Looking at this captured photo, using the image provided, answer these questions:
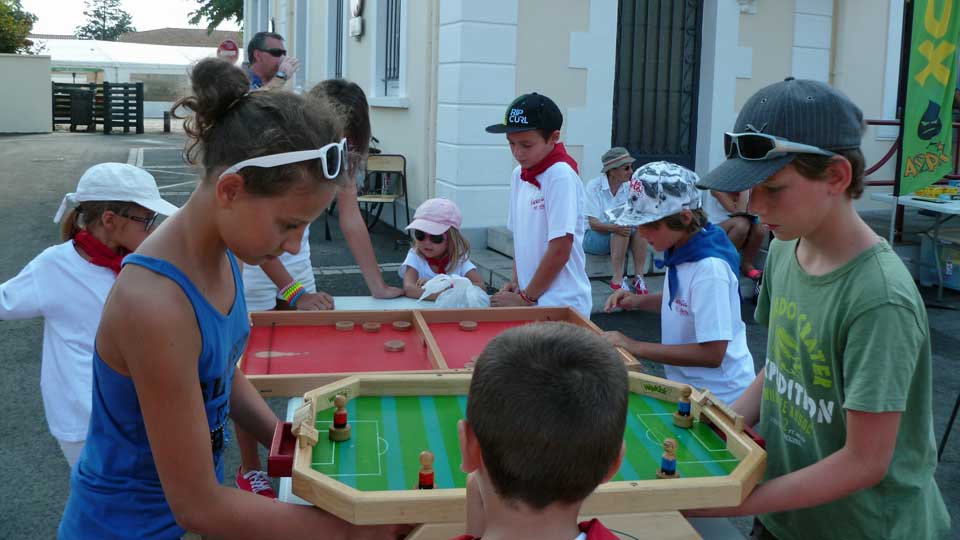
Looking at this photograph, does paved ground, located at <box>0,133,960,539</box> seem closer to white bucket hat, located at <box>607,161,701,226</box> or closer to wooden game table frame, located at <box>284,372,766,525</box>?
white bucket hat, located at <box>607,161,701,226</box>

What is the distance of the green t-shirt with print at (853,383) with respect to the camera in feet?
5.40

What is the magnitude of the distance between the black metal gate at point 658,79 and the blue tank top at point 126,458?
8.46 metres

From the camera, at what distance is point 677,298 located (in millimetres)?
2953

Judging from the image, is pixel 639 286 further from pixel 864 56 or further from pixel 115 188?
pixel 115 188

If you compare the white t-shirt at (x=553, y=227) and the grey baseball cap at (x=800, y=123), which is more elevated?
the grey baseball cap at (x=800, y=123)

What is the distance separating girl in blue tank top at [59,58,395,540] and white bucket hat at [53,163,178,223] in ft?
3.53

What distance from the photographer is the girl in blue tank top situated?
155cm

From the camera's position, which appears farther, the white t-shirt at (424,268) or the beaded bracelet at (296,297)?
the white t-shirt at (424,268)

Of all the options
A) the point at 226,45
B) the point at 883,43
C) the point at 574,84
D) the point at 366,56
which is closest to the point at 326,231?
the point at 366,56

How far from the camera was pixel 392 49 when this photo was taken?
12.2 meters

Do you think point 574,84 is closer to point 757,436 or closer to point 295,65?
point 295,65

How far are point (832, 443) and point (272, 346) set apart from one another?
194cm

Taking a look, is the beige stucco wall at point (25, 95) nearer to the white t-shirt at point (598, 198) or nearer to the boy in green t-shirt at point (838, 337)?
the white t-shirt at point (598, 198)

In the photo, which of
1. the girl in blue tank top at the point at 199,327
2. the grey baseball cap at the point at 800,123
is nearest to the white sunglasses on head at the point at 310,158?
the girl in blue tank top at the point at 199,327
